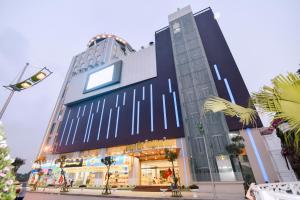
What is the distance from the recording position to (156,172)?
78.4 ft

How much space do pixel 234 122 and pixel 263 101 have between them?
19509mm

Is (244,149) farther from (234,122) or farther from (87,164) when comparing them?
(87,164)

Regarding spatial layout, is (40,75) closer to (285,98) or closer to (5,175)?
(5,175)

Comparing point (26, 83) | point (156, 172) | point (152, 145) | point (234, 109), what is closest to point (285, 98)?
point (234, 109)

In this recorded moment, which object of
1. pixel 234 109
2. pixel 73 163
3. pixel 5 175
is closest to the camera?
pixel 234 109

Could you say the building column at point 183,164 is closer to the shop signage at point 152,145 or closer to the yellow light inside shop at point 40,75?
the shop signage at point 152,145

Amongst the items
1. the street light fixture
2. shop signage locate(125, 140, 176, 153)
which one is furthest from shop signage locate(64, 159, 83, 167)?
the street light fixture

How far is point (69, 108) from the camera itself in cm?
3997

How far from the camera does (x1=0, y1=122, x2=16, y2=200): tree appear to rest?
2783 millimetres

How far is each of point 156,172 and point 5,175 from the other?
23656 millimetres

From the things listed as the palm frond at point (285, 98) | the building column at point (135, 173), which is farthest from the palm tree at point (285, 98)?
the building column at point (135, 173)

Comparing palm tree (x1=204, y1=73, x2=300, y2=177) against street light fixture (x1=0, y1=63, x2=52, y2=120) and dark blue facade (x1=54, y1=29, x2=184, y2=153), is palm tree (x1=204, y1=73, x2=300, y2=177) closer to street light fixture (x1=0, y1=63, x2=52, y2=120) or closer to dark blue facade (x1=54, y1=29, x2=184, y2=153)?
street light fixture (x1=0, y1=63, x2=52, y2=120)

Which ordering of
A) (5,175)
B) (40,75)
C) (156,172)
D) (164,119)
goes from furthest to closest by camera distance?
(156,172)
(164,119)
(40,75)
(5,175)

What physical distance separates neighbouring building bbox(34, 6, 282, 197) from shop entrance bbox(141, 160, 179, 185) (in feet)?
0.27
